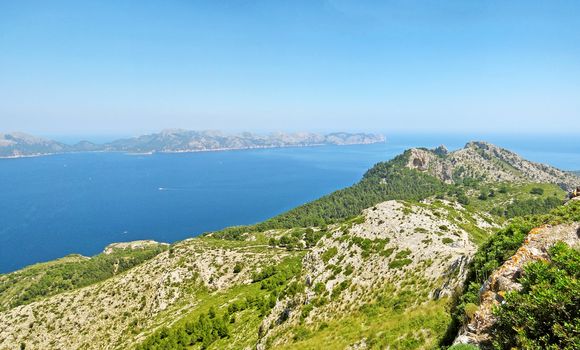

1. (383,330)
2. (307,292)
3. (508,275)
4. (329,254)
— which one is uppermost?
(508,275)

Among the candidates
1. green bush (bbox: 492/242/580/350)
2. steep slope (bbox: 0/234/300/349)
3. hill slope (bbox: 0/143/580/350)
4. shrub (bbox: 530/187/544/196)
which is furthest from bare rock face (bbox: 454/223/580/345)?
shrub (bbox: 530/187/544/196)

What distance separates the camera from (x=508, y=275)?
1722 centimetres

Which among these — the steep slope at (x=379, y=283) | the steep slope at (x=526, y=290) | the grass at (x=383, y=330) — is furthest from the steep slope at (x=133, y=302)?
the steep slope at (x=526, y=290)

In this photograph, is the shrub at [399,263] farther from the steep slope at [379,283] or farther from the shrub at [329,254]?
the shrub at [329,254]

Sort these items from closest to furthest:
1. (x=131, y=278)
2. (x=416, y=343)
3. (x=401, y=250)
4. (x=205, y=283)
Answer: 1. (x=416, y=343)
2. (x=401, y=250)
3. (x=205, y=283)
4. (x=131, y=278)

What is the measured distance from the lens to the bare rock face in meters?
15.4

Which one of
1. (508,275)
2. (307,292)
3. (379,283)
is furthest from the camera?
(307,292)

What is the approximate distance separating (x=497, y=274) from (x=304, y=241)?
9489 cm

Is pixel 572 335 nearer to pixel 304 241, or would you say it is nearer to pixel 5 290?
pixel 304 241

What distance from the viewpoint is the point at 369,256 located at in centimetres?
4391

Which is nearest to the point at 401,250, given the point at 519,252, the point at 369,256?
the point at 369,256

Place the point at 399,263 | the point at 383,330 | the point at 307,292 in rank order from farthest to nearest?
the point at 307,292 < the point at 399,263 < the point at 383,330

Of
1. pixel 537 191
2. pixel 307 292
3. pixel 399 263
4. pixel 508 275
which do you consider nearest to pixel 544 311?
pixel 508 275

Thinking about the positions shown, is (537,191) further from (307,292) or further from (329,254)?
(307,292)
